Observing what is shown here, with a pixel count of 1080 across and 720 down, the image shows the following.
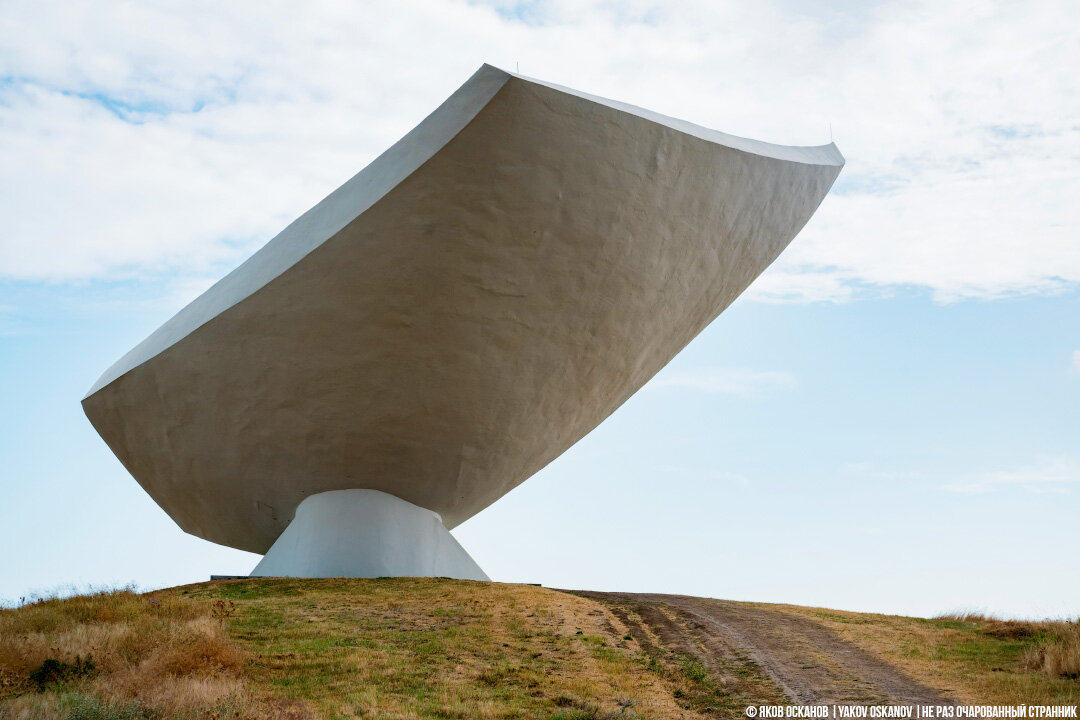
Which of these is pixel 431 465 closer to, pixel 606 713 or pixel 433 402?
pixel 433 402

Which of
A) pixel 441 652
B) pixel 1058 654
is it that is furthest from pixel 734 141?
pixel 441 652

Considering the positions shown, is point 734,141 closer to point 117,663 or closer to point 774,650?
point 774,650

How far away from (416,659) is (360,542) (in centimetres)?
559

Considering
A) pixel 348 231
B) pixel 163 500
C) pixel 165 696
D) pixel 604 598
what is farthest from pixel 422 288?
pixel 163 500

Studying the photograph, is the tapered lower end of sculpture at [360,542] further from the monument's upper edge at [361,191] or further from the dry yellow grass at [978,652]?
the dry yellow grass at [978,652]

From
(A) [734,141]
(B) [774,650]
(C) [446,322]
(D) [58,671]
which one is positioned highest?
(A) [734,141]

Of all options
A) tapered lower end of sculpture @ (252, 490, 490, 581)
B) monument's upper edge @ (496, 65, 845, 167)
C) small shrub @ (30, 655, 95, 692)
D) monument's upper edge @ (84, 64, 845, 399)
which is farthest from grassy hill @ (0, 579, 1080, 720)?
monument's upper edge @ (496, 65, 845, 167)

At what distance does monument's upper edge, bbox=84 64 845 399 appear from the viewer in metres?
10.8

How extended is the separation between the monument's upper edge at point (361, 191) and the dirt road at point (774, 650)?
581 centimetres

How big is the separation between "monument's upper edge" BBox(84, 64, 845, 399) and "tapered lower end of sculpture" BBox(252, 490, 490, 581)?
3.31 m

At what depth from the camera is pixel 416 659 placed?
8.33 metres

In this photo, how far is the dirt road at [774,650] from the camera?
7.36 m

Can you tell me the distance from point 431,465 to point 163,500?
541 centimetres

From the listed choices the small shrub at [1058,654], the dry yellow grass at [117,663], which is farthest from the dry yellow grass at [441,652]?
the small shrub at [1058,654]
